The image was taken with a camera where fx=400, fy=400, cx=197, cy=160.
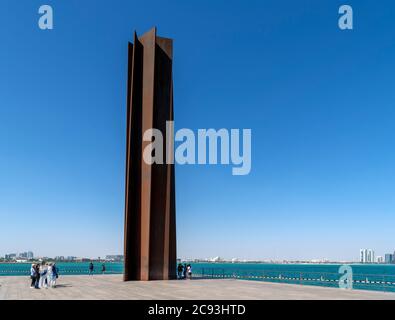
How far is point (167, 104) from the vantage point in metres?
27.2

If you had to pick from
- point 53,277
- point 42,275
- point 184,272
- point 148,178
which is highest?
point 148,178

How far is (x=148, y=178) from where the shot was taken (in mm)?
25391

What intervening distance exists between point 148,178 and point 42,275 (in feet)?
27.1

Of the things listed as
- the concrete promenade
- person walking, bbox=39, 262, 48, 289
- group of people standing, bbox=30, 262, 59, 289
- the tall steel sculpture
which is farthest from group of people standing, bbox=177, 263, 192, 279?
person walking, bbox=39, 262, 48, 289

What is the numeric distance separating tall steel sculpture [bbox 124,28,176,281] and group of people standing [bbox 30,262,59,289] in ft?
15.3

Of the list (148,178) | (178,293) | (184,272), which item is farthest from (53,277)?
(184,272)

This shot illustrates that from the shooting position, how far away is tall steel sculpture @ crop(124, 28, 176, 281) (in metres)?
25.1

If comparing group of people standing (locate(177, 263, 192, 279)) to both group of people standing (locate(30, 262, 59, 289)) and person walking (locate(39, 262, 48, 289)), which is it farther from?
person walking (locate(39, 262, 48, 289))

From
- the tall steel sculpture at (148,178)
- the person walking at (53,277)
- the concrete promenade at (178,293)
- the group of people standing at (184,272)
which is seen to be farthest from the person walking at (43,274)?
the group of people standing at (184,272)

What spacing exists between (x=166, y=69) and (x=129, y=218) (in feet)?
34.3

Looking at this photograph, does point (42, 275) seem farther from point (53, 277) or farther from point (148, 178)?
point (148, 178)

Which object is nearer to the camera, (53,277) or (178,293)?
(178,293)
